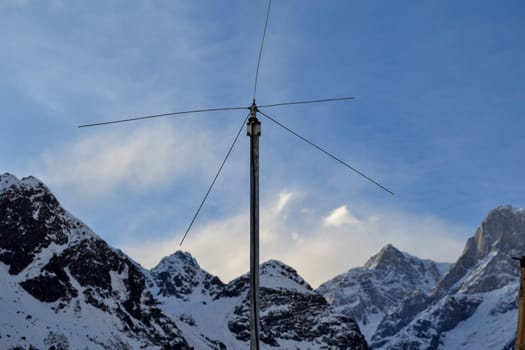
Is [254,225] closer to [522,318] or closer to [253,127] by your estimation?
[253,127]

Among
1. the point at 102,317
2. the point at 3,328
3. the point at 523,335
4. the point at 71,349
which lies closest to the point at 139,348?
the point at 102,317

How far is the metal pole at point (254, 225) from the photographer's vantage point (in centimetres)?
696

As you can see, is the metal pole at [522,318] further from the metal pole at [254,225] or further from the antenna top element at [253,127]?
the antenna top element at [253,127]

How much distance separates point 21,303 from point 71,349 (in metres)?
24.4

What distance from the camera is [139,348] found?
190125 millimetres

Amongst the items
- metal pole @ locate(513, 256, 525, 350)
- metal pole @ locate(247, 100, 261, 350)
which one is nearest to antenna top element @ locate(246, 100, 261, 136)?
metal pole @ locate(247, 100, 261, 350)

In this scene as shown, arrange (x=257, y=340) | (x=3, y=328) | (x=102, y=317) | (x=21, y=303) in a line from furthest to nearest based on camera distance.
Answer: (x=102, y=317), (x=21, y=303), (x=3, y=328), (x=257, y=340)

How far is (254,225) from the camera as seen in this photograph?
6.98 metres

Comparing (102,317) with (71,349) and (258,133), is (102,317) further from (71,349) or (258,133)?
(258,133)

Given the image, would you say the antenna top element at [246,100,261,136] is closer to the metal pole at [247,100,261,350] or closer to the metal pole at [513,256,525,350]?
the metal pole at [247,100,261,350]

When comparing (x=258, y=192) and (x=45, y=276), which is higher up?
(x=45, y=276)

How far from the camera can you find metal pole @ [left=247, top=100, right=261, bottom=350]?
22.8 ft

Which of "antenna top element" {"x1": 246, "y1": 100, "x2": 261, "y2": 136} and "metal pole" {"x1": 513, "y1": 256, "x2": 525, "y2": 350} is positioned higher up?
"antenna top element" {"x1": 246, "y1": 100, "x2": 261, "y2": 136}

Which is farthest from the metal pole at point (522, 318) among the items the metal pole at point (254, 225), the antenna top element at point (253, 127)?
the antenna top element at point (253, 127)
